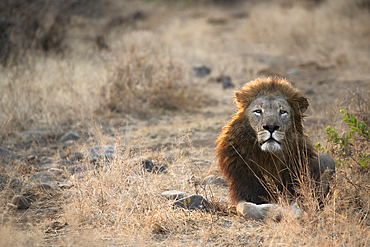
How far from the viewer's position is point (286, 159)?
375 centimetres

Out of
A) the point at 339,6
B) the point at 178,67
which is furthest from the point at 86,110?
the point at 339,6

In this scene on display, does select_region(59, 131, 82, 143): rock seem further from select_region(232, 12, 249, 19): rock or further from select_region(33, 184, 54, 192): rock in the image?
select_region(232, 12, 249, 19): rock

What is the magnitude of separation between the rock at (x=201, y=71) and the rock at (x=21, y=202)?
30.9 ft

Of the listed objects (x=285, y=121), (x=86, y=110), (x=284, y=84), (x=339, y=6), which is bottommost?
(x=86, y=110)

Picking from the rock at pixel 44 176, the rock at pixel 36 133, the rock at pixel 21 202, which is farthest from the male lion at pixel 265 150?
the rock at pixel 36 133

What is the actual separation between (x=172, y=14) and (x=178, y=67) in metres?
24.0

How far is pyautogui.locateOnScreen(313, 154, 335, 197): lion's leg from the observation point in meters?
3.81

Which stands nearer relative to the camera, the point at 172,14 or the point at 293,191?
A: the point at 293,191

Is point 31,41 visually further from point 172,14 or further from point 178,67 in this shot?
point 172,14

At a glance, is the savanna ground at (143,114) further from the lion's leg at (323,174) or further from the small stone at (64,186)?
the lion's leg at (323,174)

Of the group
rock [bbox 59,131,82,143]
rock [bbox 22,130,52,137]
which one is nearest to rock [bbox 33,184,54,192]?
rock [bbox 59,131,82,143]

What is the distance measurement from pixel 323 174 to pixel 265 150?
2.12 feet

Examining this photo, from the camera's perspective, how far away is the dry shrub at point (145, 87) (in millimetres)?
9352

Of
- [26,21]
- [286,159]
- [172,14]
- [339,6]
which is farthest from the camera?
[172,14]
